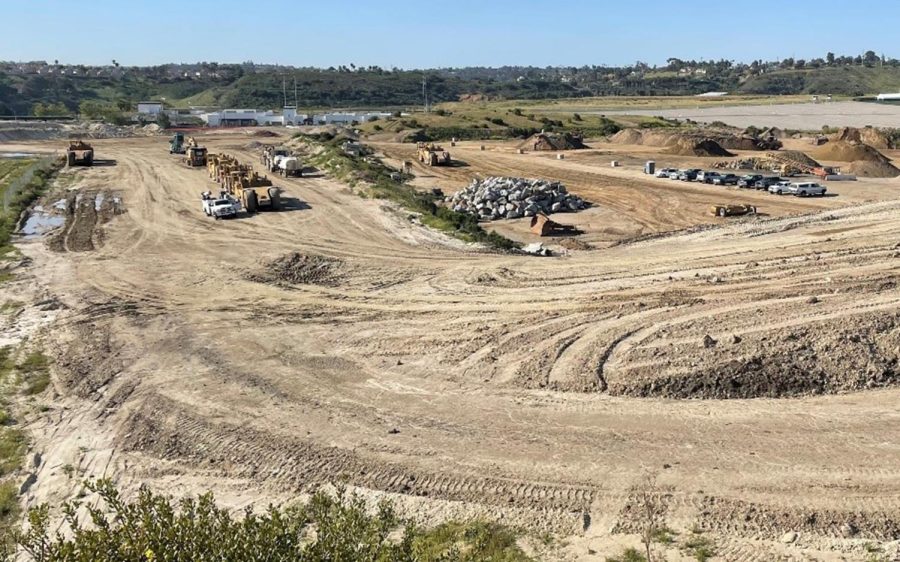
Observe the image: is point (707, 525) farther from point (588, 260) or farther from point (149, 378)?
point (588, 260)

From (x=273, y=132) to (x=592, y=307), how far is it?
99.5 meters

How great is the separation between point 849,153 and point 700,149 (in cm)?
1327

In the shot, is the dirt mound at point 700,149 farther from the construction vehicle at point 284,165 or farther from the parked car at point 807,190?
the construction vehicle at point 284,165

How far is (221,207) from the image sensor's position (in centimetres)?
4169

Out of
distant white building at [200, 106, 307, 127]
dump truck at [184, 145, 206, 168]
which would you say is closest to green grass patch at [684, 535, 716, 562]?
dump truck at [184, 145, 206, 168]

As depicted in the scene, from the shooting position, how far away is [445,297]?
25703 mm

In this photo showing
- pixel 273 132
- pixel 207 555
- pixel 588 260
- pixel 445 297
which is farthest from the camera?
pixel 273 132

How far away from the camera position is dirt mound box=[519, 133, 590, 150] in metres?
81.6

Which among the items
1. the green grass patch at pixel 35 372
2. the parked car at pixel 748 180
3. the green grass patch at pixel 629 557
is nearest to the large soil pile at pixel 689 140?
the parked car at pixel 748 180

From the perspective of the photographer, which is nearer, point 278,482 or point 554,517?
point 554,517

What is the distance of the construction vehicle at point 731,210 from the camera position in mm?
43281

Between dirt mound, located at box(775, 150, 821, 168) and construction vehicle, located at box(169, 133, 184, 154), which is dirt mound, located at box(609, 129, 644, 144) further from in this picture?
construction vehicle, located at box(169, 133, 184, 154)

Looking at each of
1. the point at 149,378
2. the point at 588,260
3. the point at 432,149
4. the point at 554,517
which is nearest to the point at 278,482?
the point at 554,517

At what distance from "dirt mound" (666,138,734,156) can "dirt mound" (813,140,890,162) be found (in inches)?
345
